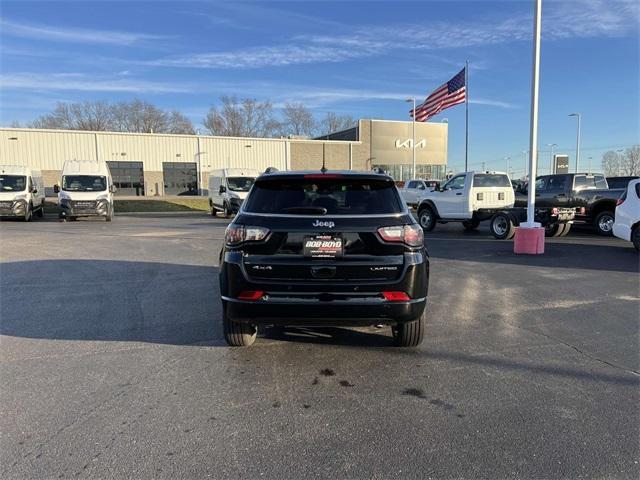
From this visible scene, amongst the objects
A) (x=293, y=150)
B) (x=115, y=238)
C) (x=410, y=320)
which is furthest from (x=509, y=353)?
(x=293, y=150)

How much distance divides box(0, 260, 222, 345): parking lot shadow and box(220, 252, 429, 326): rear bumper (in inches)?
46.9

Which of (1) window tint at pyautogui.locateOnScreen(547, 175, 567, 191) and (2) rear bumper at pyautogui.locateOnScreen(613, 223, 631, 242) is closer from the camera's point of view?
(2) rear bumper at pyautogui.locateOnScreen(613, 223, 631, 242)

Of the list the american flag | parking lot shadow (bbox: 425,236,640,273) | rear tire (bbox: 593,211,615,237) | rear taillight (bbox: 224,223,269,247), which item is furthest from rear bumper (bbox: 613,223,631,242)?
the american flag

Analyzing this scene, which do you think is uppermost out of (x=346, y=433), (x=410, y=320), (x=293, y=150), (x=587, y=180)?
(x=293, y=150)

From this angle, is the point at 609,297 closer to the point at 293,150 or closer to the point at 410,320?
the point at 410,320

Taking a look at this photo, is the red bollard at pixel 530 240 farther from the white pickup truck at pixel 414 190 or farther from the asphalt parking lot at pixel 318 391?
the white pickup truck at pixel 414 190

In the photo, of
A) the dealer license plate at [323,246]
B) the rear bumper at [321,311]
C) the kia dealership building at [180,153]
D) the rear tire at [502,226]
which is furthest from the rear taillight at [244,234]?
the kia dealership building at [180,153]

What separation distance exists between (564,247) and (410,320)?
9.58 meters

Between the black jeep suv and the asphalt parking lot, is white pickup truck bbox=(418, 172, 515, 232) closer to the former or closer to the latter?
the asphalt parking lot

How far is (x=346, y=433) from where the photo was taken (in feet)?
10.1

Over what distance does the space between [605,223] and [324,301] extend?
13745 millimetres

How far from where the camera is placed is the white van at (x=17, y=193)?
19531 mm

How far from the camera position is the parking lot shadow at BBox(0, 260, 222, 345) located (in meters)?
5.14

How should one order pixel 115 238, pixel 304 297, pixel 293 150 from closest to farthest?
pixel 304 297 < pixel 115 238 < pixel 293 150
